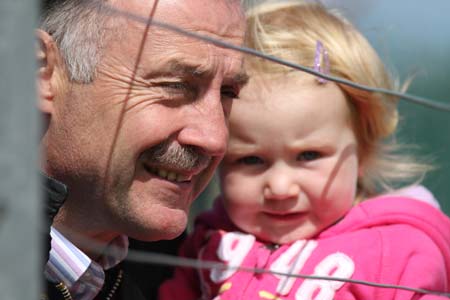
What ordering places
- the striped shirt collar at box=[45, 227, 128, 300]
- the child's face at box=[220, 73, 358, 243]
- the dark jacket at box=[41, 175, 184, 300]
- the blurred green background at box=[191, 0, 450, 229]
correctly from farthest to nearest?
the blurred green background at box=[191, 0, 450, 229] → the child's face at box=[220, 73, 358, 243] → the striped shirt collar at box=[45, 227, 128, 300] → the dark jacket at box=[41, 175, 184, 300]

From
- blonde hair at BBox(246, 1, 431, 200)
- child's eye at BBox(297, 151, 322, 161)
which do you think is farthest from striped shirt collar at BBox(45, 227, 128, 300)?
blonde hair at BBox(246, 1, 431, 200)

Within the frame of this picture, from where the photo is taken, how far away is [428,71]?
331cm

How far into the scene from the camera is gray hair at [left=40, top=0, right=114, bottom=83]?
6.23 feet

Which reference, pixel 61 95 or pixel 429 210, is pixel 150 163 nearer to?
pixel 61 95

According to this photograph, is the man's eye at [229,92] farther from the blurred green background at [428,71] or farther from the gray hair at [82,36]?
the blurred green background at [428,71]

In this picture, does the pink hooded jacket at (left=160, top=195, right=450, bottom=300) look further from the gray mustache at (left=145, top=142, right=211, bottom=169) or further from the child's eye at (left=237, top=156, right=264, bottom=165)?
the gray mustache at (left=145, top=142, right=211, bottom=169)

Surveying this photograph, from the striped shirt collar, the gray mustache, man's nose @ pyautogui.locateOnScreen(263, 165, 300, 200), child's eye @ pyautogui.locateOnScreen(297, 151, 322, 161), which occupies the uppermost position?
the gray mustache

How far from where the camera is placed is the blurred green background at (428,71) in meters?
3.48

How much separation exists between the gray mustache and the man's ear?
9.6 inches

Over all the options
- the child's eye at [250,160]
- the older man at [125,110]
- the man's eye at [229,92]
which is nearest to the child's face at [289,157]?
the child's eye at [250,160]

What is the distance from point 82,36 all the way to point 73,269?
0.49 meters

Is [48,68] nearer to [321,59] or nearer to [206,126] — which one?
[206,126]

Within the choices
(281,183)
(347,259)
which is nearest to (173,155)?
(281,183)

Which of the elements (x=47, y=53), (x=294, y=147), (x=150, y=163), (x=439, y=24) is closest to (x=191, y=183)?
(x=150, y=163)
